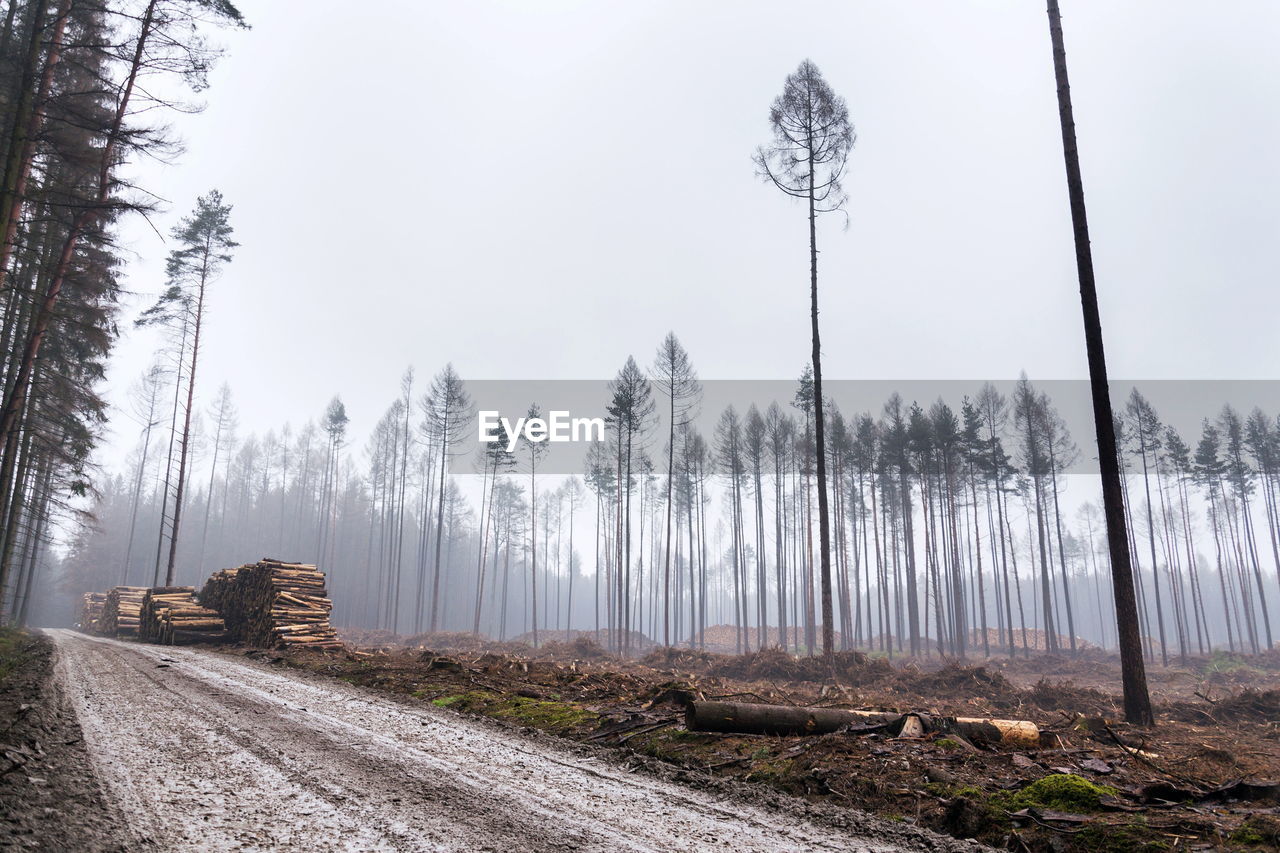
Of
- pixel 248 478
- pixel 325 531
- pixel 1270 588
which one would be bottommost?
pixel 1270 588

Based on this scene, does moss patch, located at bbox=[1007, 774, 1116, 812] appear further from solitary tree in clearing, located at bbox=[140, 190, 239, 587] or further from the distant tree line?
solitary tree in clearing, located at bbox=[140, 190, 239, 587]

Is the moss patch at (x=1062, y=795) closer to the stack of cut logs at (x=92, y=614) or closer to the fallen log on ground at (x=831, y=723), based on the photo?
the fallen log on ground at (x=831, y=723)

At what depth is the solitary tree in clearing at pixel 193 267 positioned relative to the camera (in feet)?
96.7

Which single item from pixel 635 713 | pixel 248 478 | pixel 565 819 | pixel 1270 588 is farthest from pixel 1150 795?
pixel 1270 588

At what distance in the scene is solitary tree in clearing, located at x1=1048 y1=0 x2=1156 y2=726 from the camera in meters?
9.21

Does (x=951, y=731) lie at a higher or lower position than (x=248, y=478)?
lower

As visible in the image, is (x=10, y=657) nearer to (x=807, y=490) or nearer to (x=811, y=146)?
(x=811, y=146)

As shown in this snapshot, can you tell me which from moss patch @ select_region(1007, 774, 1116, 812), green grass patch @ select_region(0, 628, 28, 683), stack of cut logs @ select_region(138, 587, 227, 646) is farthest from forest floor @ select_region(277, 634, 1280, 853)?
stack of cut logs @ select_region(138, 587, 227, 646)

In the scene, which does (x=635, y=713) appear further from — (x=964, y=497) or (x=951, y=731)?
(x=964, y=497)

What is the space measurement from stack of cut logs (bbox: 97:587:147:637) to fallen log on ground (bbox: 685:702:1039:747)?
34108 millimetres

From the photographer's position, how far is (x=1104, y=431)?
9945mm

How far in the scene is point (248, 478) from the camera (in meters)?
78.4

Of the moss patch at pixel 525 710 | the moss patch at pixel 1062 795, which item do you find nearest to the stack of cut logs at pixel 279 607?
the moss patch at pixel 525 710

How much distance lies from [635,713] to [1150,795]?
557cm
